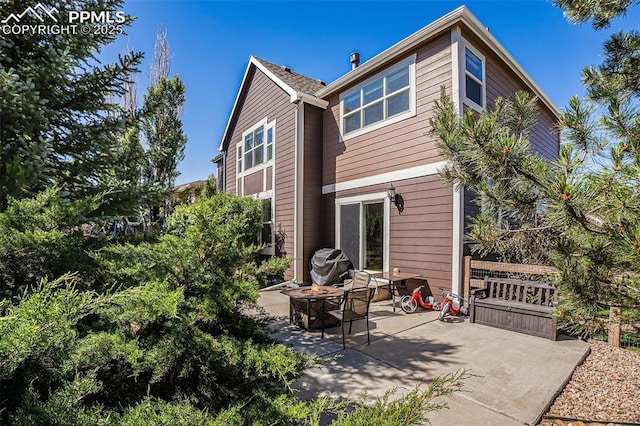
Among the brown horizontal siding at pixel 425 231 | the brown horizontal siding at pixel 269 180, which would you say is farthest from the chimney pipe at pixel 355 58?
the brown horizontal siding at pixel 425 231

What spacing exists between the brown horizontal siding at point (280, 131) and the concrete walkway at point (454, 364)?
15.5ft

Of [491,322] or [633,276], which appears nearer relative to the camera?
[633,276]

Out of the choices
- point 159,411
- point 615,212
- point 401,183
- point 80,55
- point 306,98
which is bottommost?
point 159,411

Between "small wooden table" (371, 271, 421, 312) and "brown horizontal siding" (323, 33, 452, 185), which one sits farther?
"brown horizontal siding" (323, 33, 452, 185)

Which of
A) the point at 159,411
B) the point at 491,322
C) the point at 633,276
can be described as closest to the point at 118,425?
the point at 159,411

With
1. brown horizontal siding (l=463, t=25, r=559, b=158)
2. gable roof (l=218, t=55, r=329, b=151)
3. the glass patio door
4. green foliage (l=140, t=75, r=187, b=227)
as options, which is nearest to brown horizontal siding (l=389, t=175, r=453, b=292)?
the glass patio door

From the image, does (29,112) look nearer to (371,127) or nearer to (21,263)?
(21,263)

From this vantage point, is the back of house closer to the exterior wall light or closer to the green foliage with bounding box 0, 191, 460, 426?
the exterior wall light

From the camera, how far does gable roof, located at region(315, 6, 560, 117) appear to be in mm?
6052

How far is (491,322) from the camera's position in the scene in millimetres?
5301

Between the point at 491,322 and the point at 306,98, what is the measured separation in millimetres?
7600

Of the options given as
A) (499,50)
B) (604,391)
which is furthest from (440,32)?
(604,391)

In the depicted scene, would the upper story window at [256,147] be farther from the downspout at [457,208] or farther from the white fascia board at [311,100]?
the downspout at [457,208]

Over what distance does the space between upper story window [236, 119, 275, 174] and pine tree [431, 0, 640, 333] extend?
29.6ft
